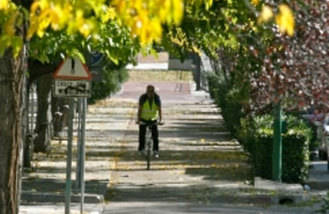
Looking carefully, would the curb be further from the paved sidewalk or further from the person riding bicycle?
the person riding bicycle

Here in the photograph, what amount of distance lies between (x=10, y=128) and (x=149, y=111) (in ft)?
50.1

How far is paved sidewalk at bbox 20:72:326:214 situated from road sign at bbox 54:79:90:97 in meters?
2.08

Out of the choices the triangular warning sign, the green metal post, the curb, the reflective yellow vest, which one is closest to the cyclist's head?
the reflective yellow vest

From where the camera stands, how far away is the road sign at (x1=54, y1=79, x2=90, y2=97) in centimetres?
1841

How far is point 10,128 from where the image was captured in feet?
45.0

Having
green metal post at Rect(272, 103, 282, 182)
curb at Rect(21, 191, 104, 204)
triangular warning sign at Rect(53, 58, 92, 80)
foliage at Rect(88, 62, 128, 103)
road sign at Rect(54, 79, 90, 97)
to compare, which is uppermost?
foliage at Rect(88, 62, 128, 103)

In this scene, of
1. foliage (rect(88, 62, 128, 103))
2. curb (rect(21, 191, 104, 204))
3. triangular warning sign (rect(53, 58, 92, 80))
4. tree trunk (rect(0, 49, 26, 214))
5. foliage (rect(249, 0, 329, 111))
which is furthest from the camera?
foliage (rect(88, 62, 128, 103))

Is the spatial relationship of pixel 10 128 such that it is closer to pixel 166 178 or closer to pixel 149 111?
pixel 166 178

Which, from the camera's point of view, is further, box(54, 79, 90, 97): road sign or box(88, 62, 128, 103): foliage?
box(88, 62, 128, 103): foliage

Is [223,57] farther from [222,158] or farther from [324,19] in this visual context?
[324,19]

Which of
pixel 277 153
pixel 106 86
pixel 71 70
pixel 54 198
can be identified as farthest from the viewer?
pixel 106 86

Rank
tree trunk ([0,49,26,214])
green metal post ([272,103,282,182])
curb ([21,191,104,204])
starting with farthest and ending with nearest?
green metal post ([272,103,282,182]) → curb ([21,191,104,204]) → tree trunk ([0,49,26,214])

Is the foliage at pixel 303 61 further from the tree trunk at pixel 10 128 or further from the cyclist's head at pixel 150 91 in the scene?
the cyclist's head at pixel 150 91

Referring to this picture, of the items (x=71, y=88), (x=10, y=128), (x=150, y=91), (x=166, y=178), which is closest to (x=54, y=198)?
(x=71, y=88)
